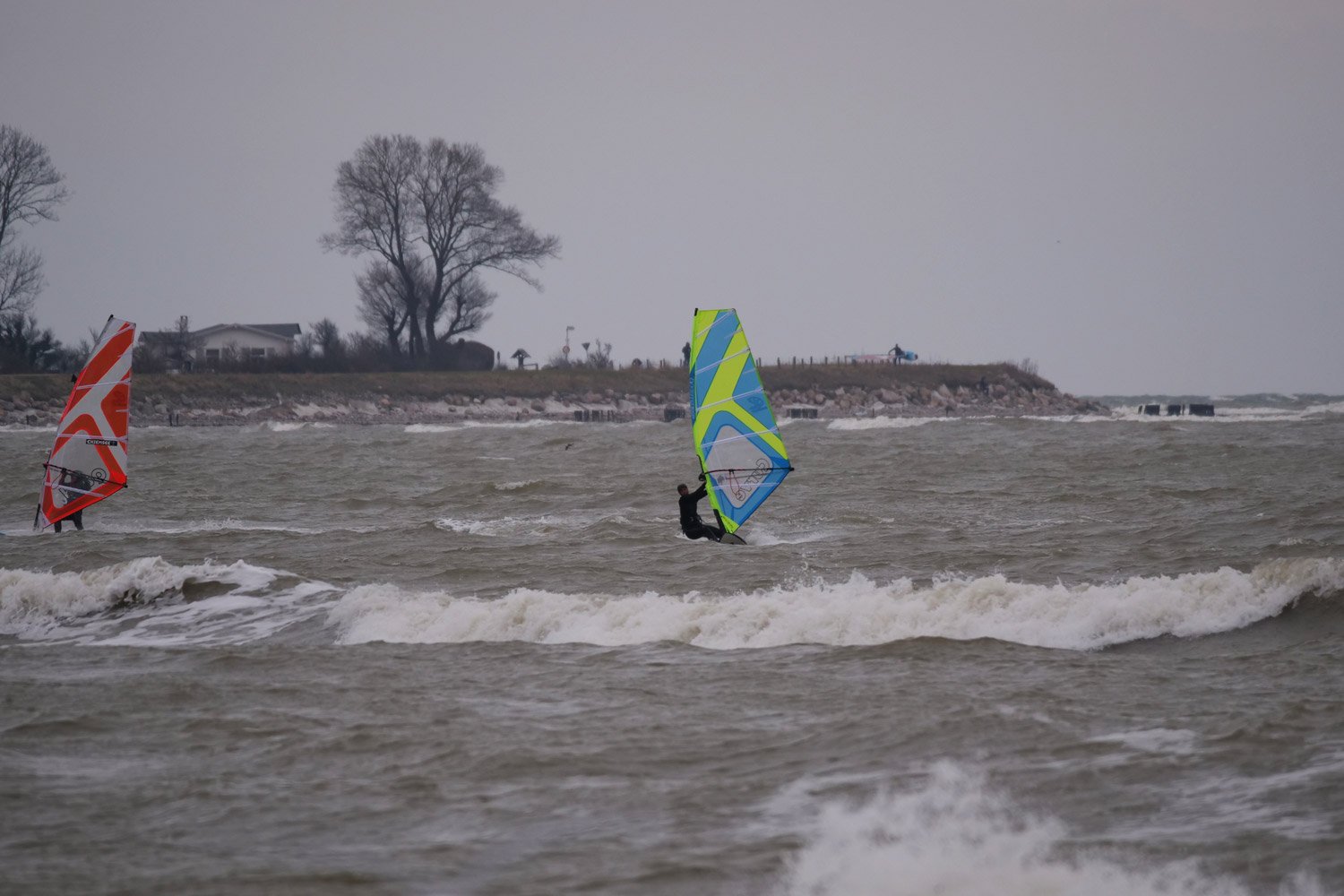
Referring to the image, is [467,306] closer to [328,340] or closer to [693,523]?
[328,340]

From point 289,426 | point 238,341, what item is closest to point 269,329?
point 238,341

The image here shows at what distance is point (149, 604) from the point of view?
44.1 ft

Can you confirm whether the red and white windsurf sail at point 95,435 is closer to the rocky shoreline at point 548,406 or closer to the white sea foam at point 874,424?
the white sea foam at point 874,424

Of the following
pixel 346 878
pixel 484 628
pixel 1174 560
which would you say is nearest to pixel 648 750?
pixel 346 878

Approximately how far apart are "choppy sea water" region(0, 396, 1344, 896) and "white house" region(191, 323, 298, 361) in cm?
5769

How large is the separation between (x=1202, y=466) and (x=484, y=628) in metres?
19.6

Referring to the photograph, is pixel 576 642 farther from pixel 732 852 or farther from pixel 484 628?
pixel 732 852

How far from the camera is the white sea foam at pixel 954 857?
580cm

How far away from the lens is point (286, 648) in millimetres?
11156

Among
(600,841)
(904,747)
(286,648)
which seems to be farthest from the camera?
(286,648)

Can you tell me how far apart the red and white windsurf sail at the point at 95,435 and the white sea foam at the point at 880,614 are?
7.23 m

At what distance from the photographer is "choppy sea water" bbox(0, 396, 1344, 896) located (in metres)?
6.24

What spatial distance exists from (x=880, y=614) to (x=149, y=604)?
716 centimetres

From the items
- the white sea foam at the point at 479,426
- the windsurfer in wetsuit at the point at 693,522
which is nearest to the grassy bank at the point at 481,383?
the white sea foam at the point at 479,426
